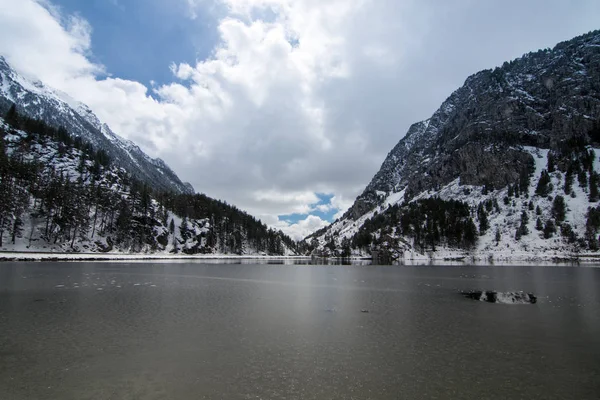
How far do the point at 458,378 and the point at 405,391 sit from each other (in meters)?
3.06

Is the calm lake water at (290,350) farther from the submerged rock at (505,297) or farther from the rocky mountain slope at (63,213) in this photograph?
the rocky mountain slope at (63,213)

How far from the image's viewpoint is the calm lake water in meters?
12.2

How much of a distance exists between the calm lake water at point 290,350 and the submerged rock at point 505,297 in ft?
15.0

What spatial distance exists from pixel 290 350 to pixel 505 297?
33785mm

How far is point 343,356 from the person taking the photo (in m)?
16.4

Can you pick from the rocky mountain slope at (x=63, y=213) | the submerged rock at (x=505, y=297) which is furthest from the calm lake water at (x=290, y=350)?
the rocky mountain slope at (x=63, y=213)

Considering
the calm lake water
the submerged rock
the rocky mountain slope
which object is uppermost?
the rocky mountain slope

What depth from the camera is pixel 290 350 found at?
17.2 m

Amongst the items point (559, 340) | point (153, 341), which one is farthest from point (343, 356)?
point (559, 340)

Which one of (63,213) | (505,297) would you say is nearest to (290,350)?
(505,297)

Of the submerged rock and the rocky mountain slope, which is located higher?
the rocky mountain slope

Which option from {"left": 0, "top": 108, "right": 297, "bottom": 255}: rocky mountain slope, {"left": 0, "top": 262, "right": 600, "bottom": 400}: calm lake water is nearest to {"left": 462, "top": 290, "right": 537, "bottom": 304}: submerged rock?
{"left": 0, "top": 262, "right": 600, "bottom": 400}: calm lake water

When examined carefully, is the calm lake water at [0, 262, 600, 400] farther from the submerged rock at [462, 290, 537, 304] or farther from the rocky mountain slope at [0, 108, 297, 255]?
the rocky mountain slope at [0, 108, 297, 255]

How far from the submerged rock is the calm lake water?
15.0 feet
